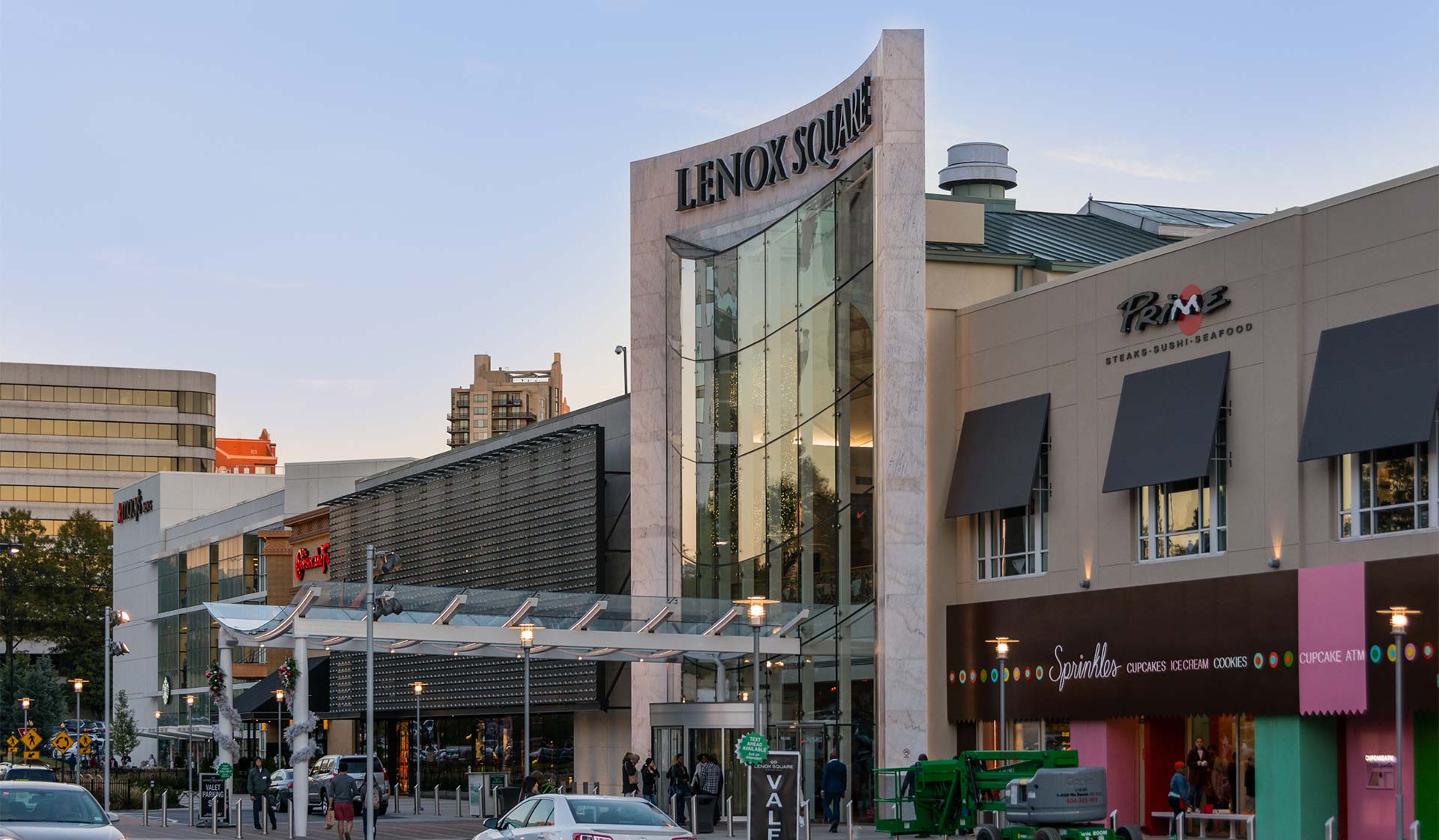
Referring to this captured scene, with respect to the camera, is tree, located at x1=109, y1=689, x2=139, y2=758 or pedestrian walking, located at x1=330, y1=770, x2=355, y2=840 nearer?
pedestrian walking, located at x1=330, y1=770, x2=355, y2=840

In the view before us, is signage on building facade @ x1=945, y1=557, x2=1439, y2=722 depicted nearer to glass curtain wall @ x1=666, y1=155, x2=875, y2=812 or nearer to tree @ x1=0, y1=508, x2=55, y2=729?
glass curtain wall @ x1=666, y1=155, x2=875, y2=812

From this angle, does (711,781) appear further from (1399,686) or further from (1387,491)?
(1399,686)

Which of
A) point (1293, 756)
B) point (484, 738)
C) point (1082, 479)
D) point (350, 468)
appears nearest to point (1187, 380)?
point (1082, 479)

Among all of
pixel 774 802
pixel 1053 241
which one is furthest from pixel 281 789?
pixel 774 802

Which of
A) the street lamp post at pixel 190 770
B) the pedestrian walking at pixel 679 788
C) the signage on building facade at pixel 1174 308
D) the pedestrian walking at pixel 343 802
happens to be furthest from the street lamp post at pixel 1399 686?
the street lamp post at pixel 190 770

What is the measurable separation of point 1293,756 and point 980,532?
1021 centimetres

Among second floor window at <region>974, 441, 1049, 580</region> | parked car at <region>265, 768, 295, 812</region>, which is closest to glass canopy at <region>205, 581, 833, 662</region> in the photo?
second floor window at <region>974, 441, 1049, 580</region>

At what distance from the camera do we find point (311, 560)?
79.1 meters

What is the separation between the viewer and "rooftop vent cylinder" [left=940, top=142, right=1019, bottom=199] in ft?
178

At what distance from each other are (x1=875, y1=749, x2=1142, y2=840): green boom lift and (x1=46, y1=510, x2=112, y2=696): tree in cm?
10971

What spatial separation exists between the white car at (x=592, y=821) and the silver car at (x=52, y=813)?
5.26m

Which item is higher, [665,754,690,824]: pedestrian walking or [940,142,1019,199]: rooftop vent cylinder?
[940,142,1019,199]: rooftop vent cylinder

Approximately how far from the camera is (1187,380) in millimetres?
35125

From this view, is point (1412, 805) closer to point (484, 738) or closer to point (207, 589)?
point (484, 738)
